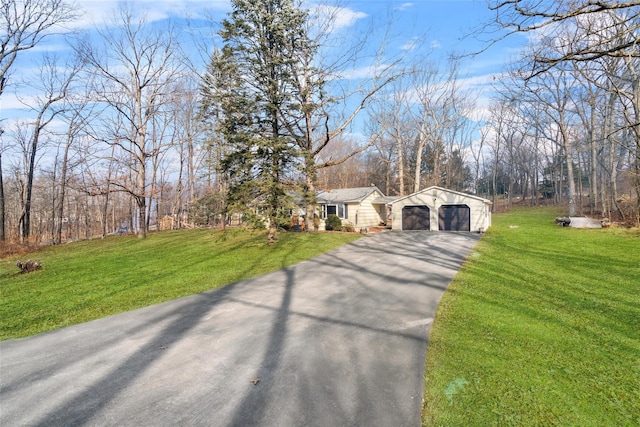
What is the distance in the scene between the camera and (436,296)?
663cm

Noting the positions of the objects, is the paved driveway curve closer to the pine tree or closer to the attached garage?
the pine tree

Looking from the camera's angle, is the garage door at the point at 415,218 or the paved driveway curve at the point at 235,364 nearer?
the paved driveway curve at the point at 235,364

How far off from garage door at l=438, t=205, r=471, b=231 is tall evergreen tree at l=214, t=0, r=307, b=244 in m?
11.2

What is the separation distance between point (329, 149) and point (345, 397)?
36035 millimetres

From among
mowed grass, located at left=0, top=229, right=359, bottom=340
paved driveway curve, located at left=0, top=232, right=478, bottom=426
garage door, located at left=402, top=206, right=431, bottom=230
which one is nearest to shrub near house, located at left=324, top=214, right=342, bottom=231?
garage door, located at left=402, top=206, right=431, bottom=230

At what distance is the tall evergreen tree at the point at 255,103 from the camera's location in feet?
41.3

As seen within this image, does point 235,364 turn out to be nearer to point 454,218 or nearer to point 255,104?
point 255,104

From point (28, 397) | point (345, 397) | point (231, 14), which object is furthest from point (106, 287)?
point (231, 14)

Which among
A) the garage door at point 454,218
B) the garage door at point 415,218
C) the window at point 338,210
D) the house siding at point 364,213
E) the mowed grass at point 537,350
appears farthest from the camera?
the window at point 338,210

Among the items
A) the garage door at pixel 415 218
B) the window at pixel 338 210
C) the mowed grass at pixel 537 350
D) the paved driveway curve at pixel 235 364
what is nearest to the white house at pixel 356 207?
the window at pixel 338 210

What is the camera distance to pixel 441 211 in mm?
20047

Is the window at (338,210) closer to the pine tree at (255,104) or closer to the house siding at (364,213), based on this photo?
the house siding at (364,213)

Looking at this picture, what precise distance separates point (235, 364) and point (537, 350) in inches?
154

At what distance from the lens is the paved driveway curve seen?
3.02m
